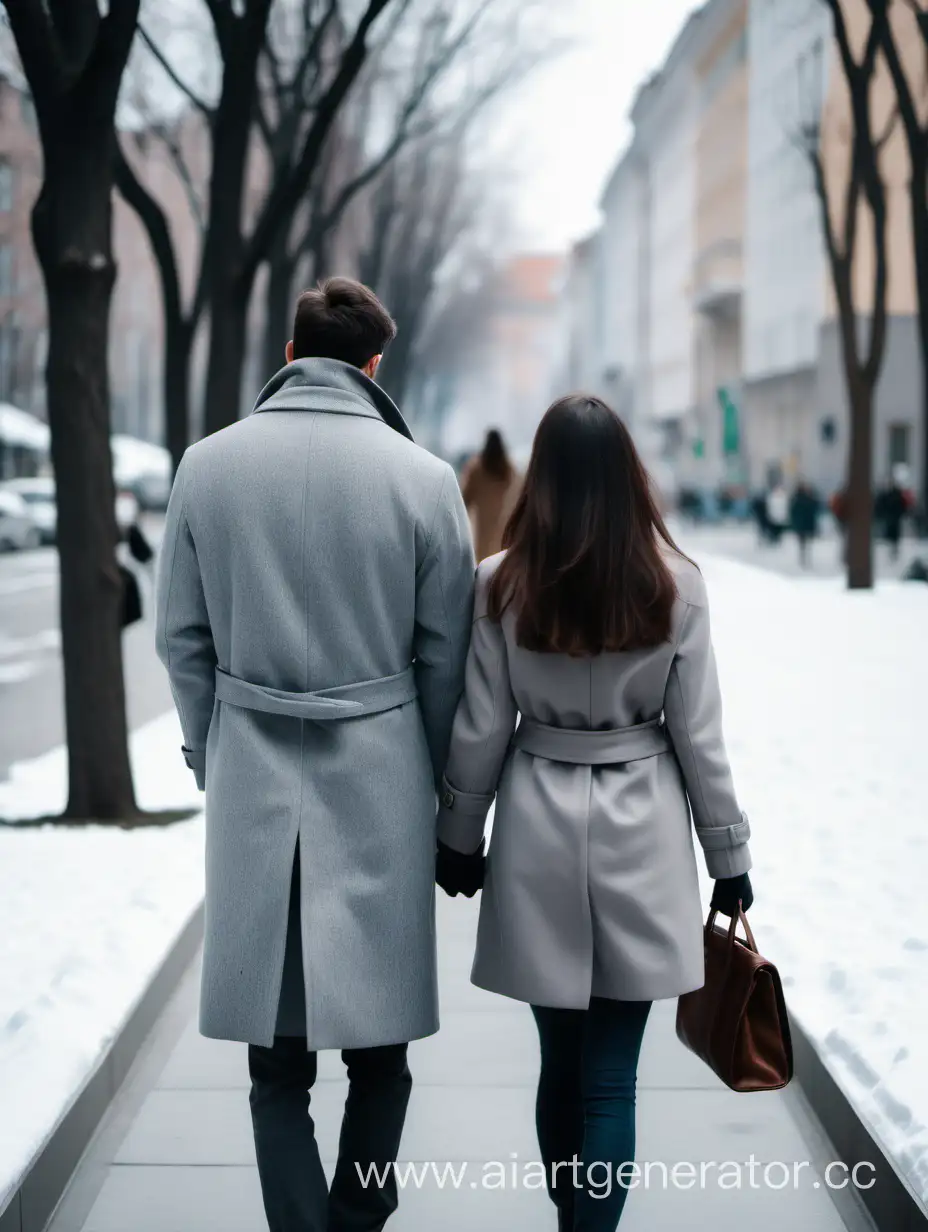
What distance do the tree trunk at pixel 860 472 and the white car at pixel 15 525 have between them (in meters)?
23.5

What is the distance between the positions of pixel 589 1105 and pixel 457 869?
503 millimetres

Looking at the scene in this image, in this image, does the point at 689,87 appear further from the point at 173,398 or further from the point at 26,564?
the point at 173,398

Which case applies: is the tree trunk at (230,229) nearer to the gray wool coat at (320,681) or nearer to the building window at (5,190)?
the gray wool coat at (320,681)

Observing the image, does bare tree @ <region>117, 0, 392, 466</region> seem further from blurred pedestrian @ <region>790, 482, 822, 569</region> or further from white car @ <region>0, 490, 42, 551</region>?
white car @ <region>0, 490, 42, 551</region>

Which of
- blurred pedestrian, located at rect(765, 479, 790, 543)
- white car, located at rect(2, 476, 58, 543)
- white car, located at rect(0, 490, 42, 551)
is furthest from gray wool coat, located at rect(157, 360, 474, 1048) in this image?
white car, located at rect(2, 476, 58, 543)

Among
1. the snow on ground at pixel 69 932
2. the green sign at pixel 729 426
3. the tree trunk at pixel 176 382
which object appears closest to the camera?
the snow on ground at pixel 69 932

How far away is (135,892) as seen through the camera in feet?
21.3

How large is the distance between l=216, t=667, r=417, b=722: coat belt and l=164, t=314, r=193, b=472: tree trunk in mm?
10188

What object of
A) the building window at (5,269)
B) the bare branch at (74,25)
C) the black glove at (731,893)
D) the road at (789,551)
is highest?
the building window at (5,269)

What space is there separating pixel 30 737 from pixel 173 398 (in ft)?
12.0

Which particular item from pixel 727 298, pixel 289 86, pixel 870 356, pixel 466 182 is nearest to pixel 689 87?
pixel 727 298

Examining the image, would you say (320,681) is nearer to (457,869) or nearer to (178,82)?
(457,869)

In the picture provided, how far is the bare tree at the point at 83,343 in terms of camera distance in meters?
7.77

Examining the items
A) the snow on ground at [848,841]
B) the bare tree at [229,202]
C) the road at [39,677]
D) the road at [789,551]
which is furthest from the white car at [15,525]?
the snow on ground at [848,841]
